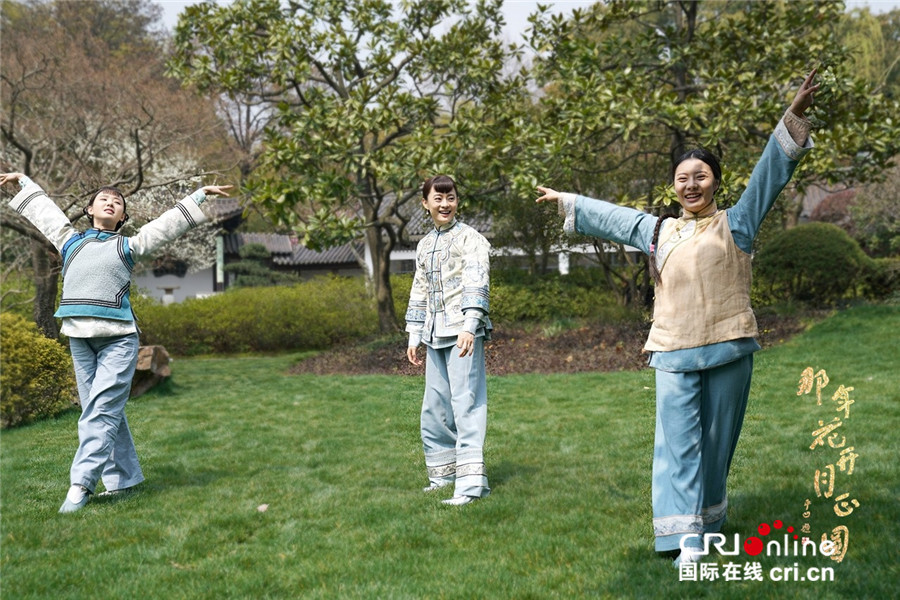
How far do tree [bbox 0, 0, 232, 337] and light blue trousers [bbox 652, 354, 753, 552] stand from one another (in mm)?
5668

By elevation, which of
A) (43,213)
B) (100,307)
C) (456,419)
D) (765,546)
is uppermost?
(43,213)

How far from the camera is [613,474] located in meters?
5.10

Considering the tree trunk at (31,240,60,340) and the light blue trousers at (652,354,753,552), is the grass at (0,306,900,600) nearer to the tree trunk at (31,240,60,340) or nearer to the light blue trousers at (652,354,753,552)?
the light blue trousers at (652,354,753,552)

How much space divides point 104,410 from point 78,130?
9214 millimetres

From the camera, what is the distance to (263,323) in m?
16.5

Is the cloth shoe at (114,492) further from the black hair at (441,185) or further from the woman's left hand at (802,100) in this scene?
the woman's left hand at (802,100)

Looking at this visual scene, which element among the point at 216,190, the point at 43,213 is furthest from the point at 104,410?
the point at 216,190

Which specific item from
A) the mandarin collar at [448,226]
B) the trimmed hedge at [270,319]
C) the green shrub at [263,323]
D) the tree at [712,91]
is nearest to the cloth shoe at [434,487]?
the mandarin collar at [448,226]

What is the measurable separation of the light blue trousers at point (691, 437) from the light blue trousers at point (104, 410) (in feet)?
10.8

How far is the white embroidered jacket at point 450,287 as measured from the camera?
184 inches

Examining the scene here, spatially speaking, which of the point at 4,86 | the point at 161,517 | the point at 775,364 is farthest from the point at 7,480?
the point at 4,86

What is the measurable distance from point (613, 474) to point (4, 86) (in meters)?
14.4

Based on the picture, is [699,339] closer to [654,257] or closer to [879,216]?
[654,257]

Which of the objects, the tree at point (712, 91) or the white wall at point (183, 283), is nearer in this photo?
the tree at point (712, 91)
